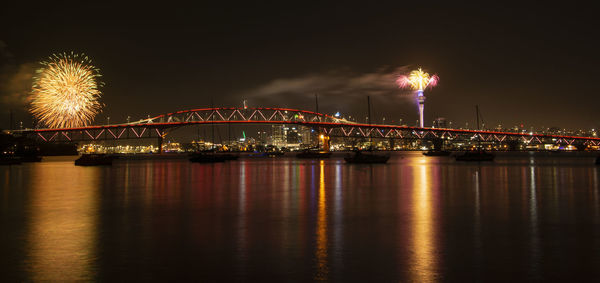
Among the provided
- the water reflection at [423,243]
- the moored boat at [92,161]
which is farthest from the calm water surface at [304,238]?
the moored boat at [92,161]

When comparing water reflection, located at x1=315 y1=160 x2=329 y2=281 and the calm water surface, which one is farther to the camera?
the calm water surface

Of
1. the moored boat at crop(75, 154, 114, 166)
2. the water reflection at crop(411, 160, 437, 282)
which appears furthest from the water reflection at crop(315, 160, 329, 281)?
the moored boat at crop(75, 154, 114, 166)

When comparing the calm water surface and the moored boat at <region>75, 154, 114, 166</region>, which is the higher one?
the moored boat at <region>75, 154, 114, 166</region>

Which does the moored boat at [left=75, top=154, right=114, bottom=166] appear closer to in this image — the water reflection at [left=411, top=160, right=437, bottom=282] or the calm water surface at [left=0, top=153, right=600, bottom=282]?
the calm water surface at [left=0, top=153, right=600, bottom=282]

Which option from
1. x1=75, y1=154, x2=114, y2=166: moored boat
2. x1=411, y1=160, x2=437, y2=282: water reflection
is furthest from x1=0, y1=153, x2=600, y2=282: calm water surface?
Answer: x1=75, y1=154, x2=114, y2=166: moored boat

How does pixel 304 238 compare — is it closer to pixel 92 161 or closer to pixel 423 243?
pixel 423 243

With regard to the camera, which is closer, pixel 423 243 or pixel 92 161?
pixel 423 243

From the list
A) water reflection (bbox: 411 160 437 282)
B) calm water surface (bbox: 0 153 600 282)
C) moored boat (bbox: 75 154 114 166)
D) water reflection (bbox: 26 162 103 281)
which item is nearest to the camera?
water reflection (bbox: 411 160 437 282)

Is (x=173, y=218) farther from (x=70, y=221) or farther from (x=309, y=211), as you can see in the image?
(x=309, y=211)

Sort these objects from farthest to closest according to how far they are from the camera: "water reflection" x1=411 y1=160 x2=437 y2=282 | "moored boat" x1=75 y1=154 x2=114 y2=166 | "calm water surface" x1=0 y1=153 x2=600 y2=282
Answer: "moored boat" x1=75 y1=154 x2=114 y2=166
"calm water surface" x1=0 y1=153 x2=600 y2=282
"water reflection" x1=411 y1=160 x2=437 y2=282

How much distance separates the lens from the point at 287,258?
7.78 m

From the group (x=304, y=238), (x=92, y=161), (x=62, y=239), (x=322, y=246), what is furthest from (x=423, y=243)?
(x=92, y=161)

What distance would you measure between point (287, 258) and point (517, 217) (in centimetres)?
749

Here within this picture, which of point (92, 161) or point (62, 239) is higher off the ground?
point (92, 161)
